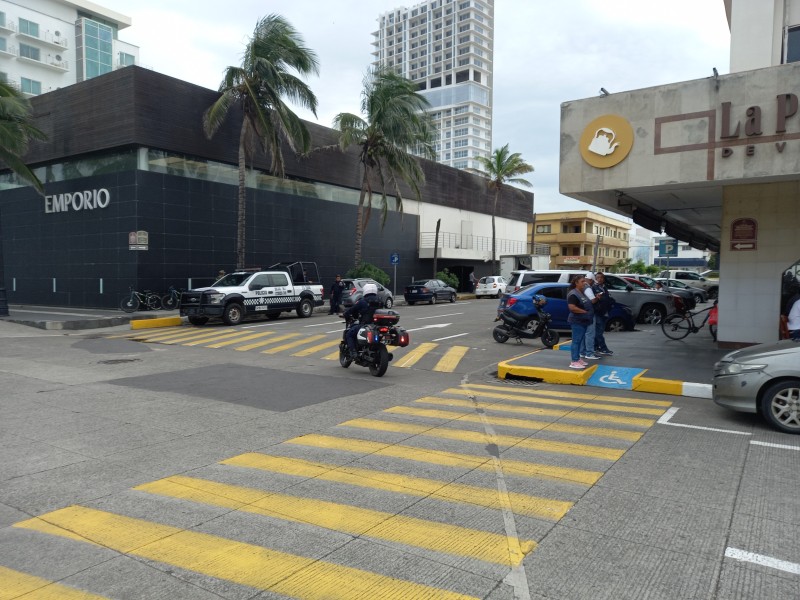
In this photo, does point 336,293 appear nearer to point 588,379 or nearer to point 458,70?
point 588,379

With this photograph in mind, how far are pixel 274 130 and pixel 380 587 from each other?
24062 mm

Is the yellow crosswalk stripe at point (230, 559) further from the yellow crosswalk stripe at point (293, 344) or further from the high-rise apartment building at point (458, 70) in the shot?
the high-rise apartment building at point (458, 70)

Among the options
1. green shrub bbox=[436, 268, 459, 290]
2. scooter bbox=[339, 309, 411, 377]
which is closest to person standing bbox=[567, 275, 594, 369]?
scooter bbox=[339, 309, 411, 377]

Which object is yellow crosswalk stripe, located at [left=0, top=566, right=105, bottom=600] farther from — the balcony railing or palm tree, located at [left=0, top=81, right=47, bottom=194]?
the balcony railing

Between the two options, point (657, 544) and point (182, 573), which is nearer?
point (182, 573)

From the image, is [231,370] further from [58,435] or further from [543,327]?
[543,327]

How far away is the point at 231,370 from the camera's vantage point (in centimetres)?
1164

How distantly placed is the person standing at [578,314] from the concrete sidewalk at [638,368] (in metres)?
0.25

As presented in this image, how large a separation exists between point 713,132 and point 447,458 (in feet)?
26.6

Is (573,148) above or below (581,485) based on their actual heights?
above

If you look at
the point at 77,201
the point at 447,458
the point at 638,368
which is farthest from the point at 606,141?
the point at 77,201

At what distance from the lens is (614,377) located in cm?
1063

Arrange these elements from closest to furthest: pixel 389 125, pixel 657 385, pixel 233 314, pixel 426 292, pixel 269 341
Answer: pixel 657 385 → pixel 269 341 → pixel 233 314 → pixel 389 125 → pixel 426 292

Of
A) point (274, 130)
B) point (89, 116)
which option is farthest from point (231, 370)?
point (89, 116)
